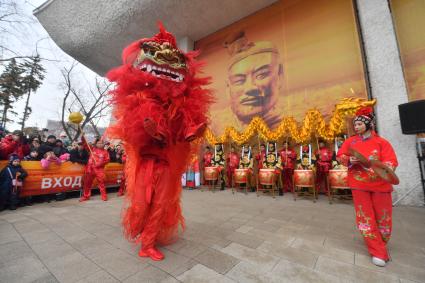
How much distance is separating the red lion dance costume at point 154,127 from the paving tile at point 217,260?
45 centimetres

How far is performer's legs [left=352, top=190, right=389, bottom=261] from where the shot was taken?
78.0 inches

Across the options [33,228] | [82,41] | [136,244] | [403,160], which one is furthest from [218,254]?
[82,41]

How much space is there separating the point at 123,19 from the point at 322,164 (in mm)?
10139

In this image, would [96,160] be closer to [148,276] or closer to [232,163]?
[232,163]

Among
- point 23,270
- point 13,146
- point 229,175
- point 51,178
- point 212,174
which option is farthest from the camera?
point 229,175

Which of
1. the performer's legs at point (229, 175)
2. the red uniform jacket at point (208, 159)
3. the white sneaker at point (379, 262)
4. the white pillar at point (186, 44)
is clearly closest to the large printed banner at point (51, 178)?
the red uniform jacket at point (208, 159)

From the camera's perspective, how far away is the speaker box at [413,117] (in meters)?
4.05

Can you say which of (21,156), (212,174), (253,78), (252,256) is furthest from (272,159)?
(21,156)

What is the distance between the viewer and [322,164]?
5496mm

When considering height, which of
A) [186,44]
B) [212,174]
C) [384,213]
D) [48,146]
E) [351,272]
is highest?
[186,44]

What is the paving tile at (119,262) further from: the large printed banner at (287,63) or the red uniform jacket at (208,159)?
the large printed banner at (287,63)

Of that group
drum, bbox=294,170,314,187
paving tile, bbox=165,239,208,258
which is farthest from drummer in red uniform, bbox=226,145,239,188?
paving tile, bbox=165,239,208,258

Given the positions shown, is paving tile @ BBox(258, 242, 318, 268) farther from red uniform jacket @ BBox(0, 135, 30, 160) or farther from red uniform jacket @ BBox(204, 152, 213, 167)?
red uniform jacket @ BBox(0, 135, 30, 160)

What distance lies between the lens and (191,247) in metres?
2.26
